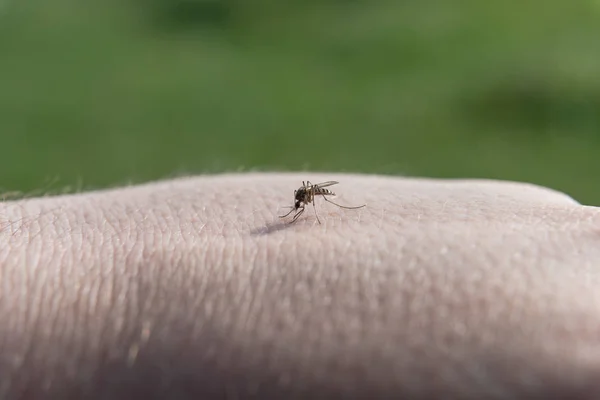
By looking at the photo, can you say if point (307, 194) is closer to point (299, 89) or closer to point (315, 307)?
point (315, 307)

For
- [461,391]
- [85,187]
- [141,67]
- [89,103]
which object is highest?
[141,67]

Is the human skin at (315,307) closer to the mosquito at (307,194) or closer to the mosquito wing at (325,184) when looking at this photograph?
the mosquito at (307,194)

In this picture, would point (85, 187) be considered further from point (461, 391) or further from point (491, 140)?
point (461, 391)

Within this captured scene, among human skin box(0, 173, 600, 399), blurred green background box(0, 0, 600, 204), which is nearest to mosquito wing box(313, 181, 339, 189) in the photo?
human skin box(0, 173, 600, 399)

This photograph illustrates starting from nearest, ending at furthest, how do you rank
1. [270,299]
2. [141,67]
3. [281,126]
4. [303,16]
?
[270,299], [281,126], [141,67], [303,16]

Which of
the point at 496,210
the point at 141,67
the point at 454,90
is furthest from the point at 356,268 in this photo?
the point at 141,67

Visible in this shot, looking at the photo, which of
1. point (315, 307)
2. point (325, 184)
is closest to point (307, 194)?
point (325, 184)

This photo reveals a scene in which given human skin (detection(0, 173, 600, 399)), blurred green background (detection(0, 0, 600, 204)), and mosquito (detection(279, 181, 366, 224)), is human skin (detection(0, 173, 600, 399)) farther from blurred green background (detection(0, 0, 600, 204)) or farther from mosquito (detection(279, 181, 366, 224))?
blurred green background (detection(0, 0, 600, 204))

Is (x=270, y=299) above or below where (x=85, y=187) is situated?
below

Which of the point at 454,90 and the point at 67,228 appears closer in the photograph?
the point at 67,228
